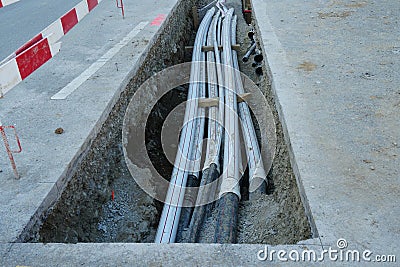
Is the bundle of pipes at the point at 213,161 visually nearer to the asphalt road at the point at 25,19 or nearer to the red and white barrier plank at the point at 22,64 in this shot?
the red and white barrier plank at the point at 22,64

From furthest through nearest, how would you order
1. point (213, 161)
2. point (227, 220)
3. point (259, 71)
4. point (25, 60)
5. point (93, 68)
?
point (259, 71) < point (93, 68) < point (213, 161) < point (25, 60) < point (227, 220)

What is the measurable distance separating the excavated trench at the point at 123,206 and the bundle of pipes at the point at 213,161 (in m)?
0.16

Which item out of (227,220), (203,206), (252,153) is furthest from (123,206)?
(252,153)

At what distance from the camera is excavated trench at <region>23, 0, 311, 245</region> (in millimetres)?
2877

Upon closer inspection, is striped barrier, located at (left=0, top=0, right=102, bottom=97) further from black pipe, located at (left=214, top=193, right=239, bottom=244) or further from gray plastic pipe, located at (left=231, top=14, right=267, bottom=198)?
gray plastic pipe, located at (left=231, top=14, right=267, bottom=198)

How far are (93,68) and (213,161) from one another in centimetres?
187

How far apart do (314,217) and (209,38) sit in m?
6.30

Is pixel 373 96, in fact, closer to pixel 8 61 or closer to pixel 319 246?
pixel 319 246

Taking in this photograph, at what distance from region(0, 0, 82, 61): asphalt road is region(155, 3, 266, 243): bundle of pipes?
124 inches

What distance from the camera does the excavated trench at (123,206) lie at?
9.44ft

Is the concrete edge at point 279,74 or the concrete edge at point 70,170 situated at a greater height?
the concrete edge at point 279,74

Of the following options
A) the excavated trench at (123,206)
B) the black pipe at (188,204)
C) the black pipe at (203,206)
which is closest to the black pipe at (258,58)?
the excavated trench at (123,206)

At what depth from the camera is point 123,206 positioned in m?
3.71

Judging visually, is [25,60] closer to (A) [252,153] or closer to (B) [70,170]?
(B) [70,170]
